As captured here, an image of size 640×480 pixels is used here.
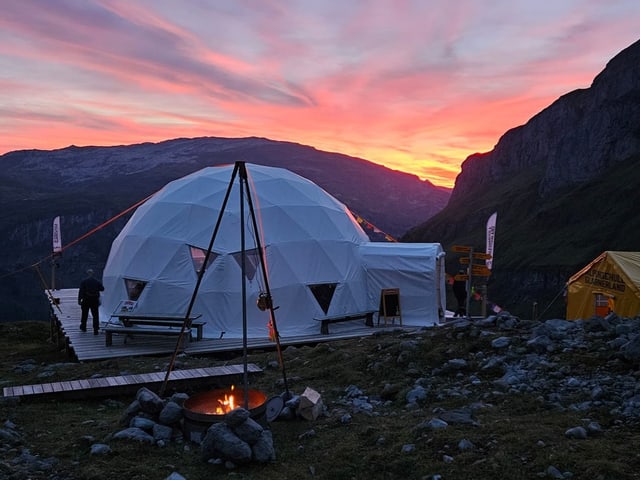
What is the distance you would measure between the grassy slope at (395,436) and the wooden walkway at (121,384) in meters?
0.16

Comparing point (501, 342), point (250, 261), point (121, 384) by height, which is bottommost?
point (121, 384)

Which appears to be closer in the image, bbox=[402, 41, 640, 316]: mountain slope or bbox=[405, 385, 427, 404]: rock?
bbox=[405, 385, 427, 404]: rock

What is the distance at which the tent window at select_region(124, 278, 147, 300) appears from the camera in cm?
1563

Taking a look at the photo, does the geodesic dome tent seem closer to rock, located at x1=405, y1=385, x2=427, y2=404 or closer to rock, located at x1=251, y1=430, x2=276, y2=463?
rock, located at x1=405, y1=385, x2=427, y2=404

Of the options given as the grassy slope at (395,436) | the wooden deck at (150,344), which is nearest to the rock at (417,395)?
the grassy slope at (395,436)

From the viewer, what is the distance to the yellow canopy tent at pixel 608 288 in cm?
1477

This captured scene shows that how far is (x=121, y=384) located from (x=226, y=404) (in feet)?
8.58

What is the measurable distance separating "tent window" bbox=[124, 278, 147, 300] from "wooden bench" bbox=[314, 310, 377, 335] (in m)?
5.12

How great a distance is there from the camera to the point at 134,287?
52.0 ft

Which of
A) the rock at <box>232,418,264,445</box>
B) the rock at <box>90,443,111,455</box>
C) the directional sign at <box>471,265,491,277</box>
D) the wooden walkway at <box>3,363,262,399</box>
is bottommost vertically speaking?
the wooden walkway at <box>3,363,262,399</box>

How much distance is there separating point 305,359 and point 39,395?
484 centimetres

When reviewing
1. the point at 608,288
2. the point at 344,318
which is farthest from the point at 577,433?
the point at 608,288

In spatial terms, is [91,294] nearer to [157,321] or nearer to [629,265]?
[157,321]

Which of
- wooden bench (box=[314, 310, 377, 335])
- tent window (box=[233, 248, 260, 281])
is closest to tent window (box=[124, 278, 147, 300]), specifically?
tent window (box=[233, 248, 260, 281])
